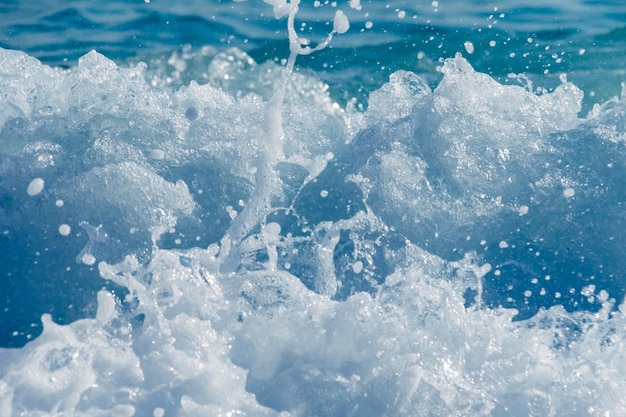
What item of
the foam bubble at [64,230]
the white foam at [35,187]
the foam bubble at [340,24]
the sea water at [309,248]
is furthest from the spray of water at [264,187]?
the foam bubble at [340,24]

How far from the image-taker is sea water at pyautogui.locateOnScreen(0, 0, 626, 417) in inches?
72.8

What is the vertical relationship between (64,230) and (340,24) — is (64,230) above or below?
below

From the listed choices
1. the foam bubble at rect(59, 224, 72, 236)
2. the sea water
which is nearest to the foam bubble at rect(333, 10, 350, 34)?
the sea water

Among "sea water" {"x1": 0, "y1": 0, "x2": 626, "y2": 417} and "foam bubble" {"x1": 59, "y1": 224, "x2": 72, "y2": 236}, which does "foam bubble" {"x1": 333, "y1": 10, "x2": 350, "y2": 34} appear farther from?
"foam bubble" {"x1": 59, "y1": 224, "x2": 72, "y2": 236}

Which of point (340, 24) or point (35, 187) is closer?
point (35, 187)

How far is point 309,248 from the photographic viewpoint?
93.3 inches

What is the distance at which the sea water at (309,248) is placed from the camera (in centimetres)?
185

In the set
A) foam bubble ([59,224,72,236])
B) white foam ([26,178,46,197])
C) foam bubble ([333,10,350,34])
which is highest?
foam bubble ([333,10,350,34])

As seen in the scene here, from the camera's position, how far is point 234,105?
3.04 meters

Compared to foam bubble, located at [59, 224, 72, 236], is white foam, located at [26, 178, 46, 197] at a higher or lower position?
higher

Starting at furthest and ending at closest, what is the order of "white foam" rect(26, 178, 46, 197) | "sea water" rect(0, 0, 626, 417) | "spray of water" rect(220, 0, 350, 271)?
1. "white foam" rect(26, 178, 46, 197)
2. "spray of water" rect(220, 0, 350, 271)
3. "sea water" rect(0, 0, 626, 417)

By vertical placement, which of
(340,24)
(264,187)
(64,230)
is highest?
(340,24)

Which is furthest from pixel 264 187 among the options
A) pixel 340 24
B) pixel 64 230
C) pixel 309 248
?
pixel 340 24

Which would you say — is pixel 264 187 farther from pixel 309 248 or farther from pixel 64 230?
pixel 64 230
